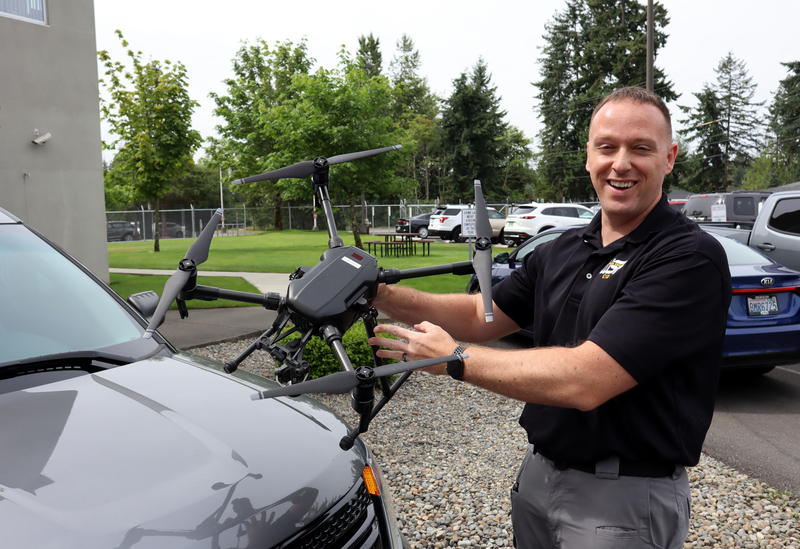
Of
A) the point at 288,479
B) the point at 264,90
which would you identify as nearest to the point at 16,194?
the point at 288,479

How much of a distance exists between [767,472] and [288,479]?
13.4ft

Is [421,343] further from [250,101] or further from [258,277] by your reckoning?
[250,101]

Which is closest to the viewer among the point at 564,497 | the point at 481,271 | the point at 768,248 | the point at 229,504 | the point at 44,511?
the point at 481,271

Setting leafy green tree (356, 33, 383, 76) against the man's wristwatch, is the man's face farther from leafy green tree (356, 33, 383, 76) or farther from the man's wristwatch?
leafy green tree (356, 33, 383, 76)

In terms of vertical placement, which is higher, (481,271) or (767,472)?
(481,271)

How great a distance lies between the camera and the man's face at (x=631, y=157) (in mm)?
1754

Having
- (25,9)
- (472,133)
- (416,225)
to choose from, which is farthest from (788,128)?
(25,9)

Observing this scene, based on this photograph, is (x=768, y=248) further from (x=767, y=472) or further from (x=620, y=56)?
(x=620, y=56)

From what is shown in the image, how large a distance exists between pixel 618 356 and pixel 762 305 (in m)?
5.51

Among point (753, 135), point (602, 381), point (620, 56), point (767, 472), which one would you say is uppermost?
point (620, 56)

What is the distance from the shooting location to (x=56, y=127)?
38.9ft

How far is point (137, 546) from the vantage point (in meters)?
1.44

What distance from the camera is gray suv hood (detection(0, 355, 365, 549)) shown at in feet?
4.92

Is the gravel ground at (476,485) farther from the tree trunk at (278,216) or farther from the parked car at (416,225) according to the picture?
the tree trunk at (278,216)
